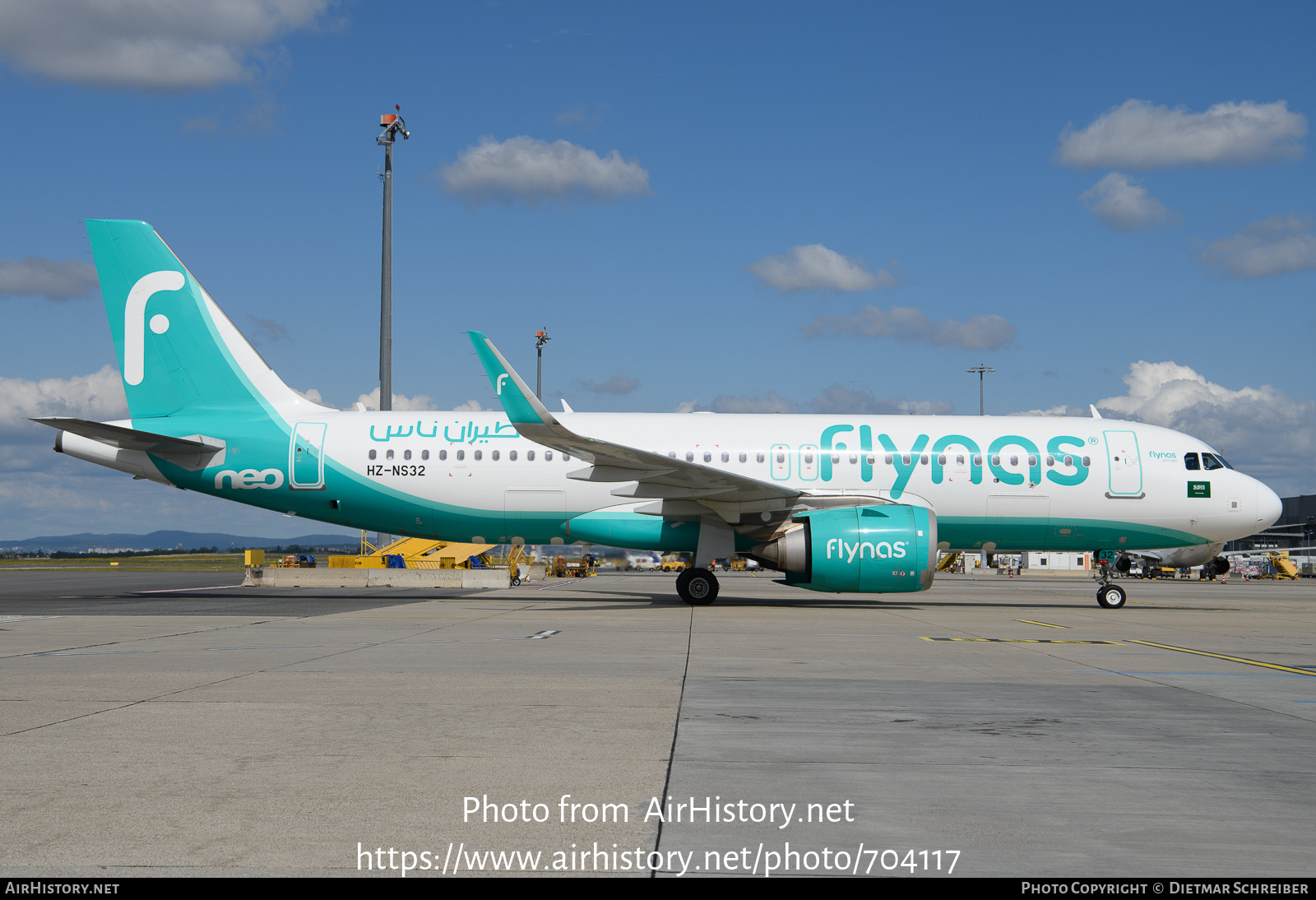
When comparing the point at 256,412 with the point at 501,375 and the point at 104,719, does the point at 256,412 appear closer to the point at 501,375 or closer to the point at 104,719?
the point at 501,375

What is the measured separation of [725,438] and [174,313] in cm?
1259

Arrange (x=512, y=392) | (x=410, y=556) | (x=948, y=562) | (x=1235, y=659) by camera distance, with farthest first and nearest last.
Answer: (x=948, y=562)
(x=410, y=556)
(x=512, y=392)
(x=1235, y=659)

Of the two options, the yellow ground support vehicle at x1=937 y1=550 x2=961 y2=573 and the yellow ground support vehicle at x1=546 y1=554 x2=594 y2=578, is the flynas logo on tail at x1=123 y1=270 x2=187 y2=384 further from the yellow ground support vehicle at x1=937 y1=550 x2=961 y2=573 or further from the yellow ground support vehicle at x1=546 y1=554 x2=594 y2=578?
the yellow ground support vehicle at x1=937 y1=550 x2=961 y2=573

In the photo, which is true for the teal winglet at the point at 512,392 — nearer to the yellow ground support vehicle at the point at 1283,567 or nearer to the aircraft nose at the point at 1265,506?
the aircraft nose at the point at 1265,506

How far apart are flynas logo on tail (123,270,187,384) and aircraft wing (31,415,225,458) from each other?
4.85 ft

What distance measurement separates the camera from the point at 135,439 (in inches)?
788

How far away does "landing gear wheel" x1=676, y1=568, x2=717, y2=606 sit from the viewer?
20.0m

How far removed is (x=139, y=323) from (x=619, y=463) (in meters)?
11.6

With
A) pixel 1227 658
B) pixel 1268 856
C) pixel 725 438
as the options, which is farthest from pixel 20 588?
pixel 1268 856

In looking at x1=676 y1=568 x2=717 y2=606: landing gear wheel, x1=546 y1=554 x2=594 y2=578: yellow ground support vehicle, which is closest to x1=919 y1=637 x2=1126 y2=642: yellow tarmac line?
x1=676 y1=568 x2=717 y2=606: landing gear wheel

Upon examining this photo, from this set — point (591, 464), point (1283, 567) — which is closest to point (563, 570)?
point (591, 464)

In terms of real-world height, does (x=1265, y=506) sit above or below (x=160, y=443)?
below

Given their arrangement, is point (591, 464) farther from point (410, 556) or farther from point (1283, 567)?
point (1283, 567)

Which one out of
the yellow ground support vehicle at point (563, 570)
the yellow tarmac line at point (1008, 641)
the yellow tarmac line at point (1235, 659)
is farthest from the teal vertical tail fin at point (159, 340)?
the yellow ground support vehicle at point (563, 570)
